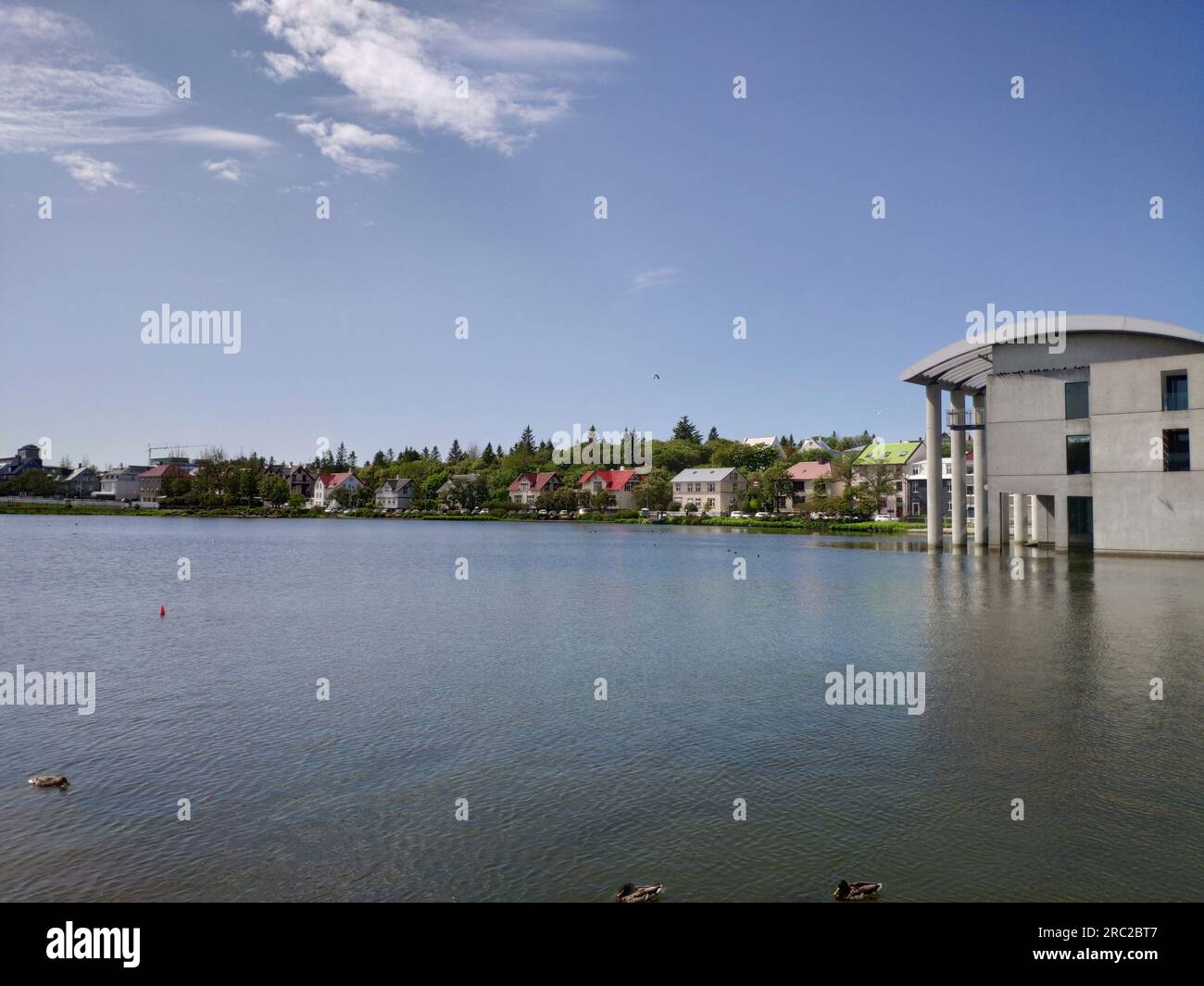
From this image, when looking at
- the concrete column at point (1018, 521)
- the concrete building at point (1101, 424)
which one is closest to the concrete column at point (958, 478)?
the concrete column at point (1018, 521)

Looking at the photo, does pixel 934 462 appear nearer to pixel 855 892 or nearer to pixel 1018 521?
pixel 1018 521

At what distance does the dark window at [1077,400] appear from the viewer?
167ft

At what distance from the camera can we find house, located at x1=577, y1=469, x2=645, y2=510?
15400 centimetres

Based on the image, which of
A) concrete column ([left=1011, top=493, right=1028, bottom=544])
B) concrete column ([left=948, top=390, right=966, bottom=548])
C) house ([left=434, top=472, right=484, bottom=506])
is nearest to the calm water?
concrete column ([left=948, top=390, right=966, bottom=548])

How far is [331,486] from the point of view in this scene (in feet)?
619

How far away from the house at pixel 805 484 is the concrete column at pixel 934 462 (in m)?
61.7

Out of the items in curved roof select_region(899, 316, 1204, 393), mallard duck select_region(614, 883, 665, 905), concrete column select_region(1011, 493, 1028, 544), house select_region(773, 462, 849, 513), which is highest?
curved roof select_region(899, 316, 1204, 393)

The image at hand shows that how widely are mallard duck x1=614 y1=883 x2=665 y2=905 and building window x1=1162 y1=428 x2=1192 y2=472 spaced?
50784mm

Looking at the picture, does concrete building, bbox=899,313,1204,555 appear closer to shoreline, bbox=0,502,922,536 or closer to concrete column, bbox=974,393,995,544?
concrete column, bbox=974,393,995,544

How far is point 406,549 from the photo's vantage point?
69.1 m

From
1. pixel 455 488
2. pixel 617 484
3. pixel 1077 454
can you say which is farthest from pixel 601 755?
pixel 455 488

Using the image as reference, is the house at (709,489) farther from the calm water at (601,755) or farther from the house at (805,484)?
the calm water at (601,755)

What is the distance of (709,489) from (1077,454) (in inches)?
A: 3589
